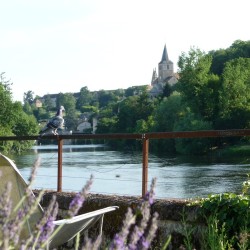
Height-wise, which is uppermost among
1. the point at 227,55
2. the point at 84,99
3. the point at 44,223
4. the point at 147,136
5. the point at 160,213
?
the point at 227,55

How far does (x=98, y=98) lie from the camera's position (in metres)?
180

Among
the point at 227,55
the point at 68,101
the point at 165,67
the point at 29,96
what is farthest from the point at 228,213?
the point at 29,96

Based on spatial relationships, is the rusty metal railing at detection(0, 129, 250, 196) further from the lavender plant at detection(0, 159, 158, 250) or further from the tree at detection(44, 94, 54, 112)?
the tree at detection(44, 94, 54, 112)

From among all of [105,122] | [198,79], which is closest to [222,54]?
[198,79]

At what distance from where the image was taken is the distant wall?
4.19 m

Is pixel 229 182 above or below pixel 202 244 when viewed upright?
below

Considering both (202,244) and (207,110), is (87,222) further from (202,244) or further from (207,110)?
(207,110)

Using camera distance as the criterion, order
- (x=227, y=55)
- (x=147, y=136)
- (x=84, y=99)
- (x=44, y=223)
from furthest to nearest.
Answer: (x=84, y=99) < (x=227, y=55) < (x=147, y=136) < (x=44, y=223)

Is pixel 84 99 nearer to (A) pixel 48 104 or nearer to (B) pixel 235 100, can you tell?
(A) pixel 48 104

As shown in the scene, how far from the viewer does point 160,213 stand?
4309mm

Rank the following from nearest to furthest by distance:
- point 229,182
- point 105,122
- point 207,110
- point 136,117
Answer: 1. point 229,182
2. point 207,110
3. point 136,117
4. point 105,122

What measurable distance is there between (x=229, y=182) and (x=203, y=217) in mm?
21100

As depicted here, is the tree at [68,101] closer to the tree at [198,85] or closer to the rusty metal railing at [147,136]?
the tree at [198,85]

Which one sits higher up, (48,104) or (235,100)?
(48,104)
